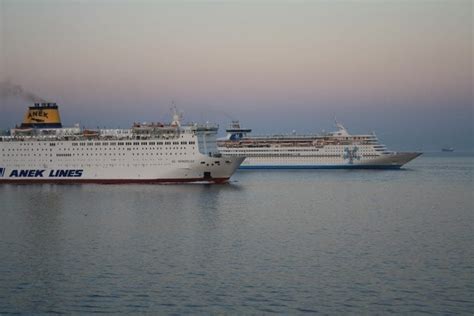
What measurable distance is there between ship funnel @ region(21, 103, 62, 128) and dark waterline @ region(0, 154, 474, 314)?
1383 centimetres

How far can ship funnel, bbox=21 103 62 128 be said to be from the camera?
47.1 m

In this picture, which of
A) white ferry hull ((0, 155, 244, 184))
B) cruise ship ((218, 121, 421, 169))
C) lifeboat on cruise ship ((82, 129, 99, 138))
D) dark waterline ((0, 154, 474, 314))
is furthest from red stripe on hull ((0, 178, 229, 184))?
cruise ship ((218, 121, 421, 169))

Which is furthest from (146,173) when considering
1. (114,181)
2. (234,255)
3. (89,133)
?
(234,255)

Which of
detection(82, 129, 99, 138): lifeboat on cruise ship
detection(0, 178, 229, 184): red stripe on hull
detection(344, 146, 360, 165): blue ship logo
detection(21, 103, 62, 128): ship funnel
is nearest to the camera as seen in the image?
detection(0, 178, 229, 184): red stripe on hull

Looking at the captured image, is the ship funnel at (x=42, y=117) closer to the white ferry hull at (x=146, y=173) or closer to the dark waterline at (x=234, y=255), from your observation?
the white ferry hull at (x=146, y=173)

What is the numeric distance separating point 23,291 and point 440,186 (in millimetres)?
35839

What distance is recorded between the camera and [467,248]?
65.6 feet

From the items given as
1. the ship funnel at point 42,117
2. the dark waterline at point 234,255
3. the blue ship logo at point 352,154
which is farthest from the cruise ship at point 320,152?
the dark waterline at point 234,255

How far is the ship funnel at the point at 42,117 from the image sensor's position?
47.1 meters

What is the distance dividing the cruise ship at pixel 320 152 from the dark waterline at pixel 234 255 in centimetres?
3163

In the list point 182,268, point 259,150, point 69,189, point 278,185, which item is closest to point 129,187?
point 69,189

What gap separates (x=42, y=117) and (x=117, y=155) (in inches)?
311

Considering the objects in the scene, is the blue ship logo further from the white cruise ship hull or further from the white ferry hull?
Result: the white ferry hull

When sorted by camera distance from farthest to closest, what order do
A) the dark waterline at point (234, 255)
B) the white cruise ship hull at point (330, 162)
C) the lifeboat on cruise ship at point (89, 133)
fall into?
1. the white cruise ship hull at point (330, 162)
2. the lifeboat on cruise ship at point (89, 133)
3. the dark waterline at point (234, 255)
